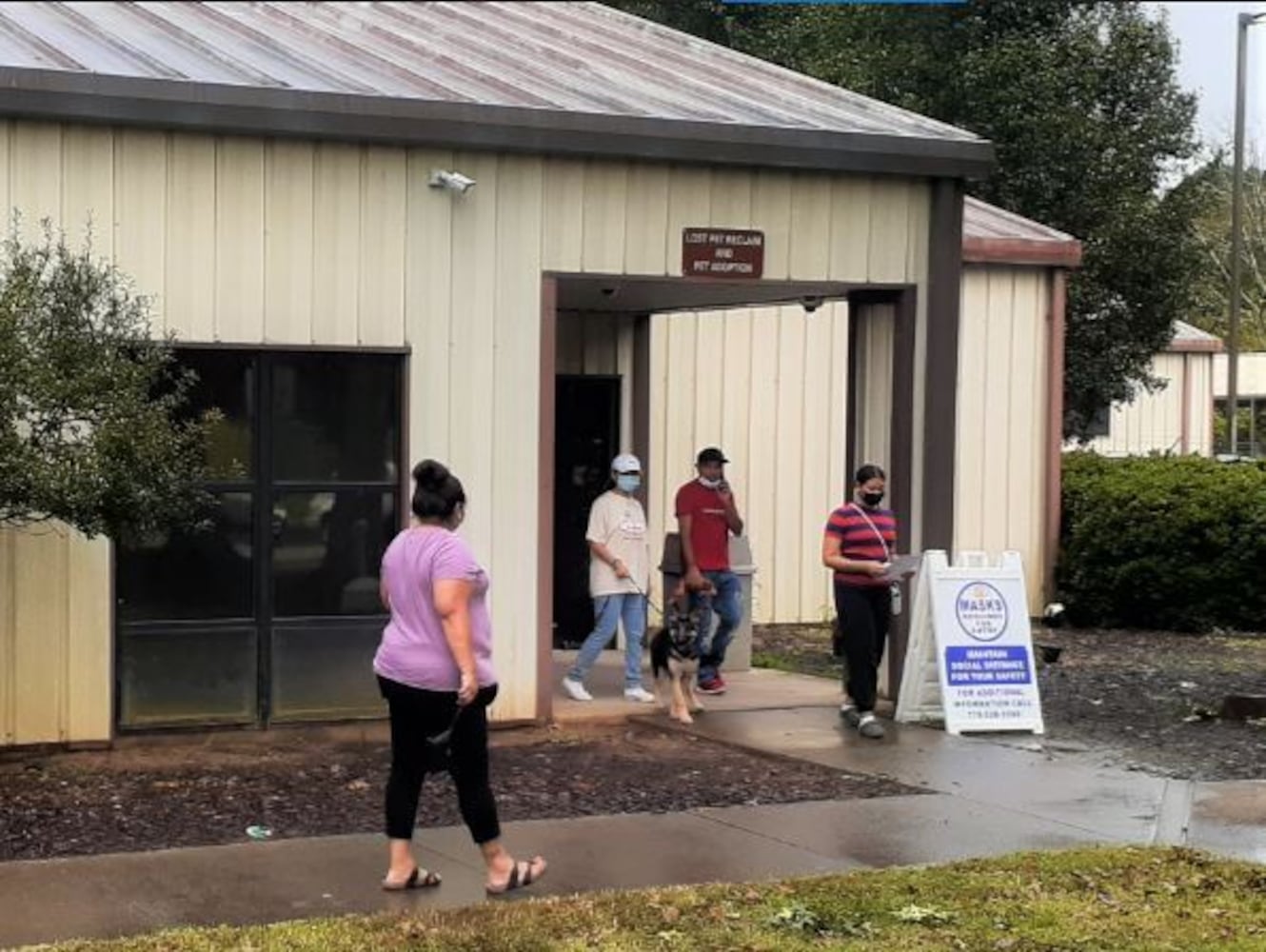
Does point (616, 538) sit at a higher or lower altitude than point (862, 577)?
higher

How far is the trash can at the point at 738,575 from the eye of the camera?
39.0ft

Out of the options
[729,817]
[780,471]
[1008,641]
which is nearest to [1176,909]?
[729,817]

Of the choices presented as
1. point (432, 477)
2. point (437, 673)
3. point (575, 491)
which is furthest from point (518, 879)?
point (575, 491)

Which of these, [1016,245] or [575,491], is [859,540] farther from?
[1016,245]

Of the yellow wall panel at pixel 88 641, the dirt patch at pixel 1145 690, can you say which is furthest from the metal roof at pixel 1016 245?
the yellow wall panel at pixel 88 641

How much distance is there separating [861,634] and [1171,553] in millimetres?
7487

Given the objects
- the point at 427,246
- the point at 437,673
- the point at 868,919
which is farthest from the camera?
the point at 427,246

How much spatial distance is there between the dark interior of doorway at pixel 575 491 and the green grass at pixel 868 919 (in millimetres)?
7593

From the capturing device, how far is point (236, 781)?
352 inches

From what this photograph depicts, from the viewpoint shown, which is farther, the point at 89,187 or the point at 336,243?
the point at 336,243

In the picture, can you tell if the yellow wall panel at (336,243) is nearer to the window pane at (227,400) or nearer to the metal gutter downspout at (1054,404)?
the window pane at (227,400)

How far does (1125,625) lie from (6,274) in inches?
480

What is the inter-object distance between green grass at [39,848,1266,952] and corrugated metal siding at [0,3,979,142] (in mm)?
5149

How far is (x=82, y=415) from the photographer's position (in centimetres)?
829
